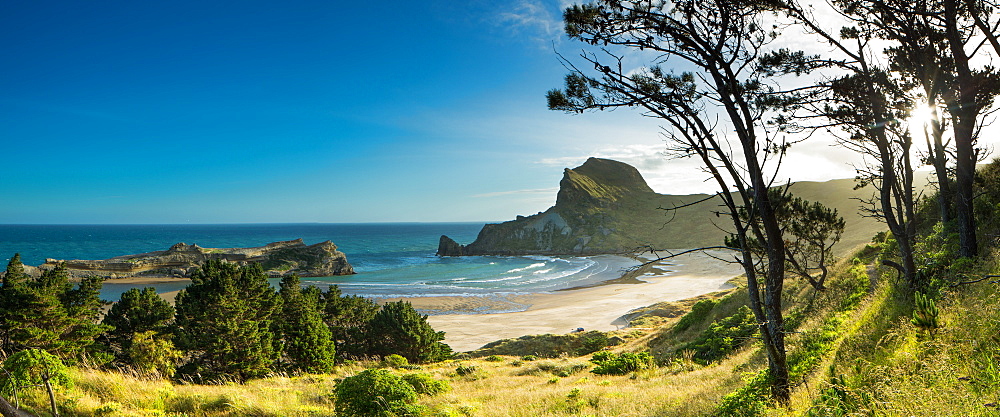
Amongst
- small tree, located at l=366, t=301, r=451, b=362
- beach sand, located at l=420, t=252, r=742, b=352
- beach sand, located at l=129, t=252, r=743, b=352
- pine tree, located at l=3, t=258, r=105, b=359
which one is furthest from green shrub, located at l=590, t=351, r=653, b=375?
pine tree, located at l=3, t=258, r=105, b=359

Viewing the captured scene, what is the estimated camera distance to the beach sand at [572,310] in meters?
36.6

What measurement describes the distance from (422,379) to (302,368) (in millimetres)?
13830

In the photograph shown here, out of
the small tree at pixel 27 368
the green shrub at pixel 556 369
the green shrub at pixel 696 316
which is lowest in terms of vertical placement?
the green shrub at pixel 556 369

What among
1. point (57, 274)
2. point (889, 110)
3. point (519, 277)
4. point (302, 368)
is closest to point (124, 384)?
point (302, 368)

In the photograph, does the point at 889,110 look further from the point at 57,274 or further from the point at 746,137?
the point at 57,274

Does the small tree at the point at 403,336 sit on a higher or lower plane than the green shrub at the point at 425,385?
lower

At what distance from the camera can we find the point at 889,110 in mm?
10250

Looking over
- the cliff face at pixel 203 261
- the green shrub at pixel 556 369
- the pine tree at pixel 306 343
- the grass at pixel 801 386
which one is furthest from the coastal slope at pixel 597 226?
the grass at pixel 801 386

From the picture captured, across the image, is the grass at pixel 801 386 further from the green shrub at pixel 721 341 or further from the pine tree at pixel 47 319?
the pine tree at pixel 47 319

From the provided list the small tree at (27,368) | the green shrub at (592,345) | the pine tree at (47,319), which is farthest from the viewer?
the green shrub at (592,345)

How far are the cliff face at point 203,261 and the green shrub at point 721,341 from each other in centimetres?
7372

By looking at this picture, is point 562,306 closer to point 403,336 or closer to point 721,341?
point 403,336

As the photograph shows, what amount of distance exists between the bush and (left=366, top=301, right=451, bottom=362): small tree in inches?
680

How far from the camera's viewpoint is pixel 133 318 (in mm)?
23422
